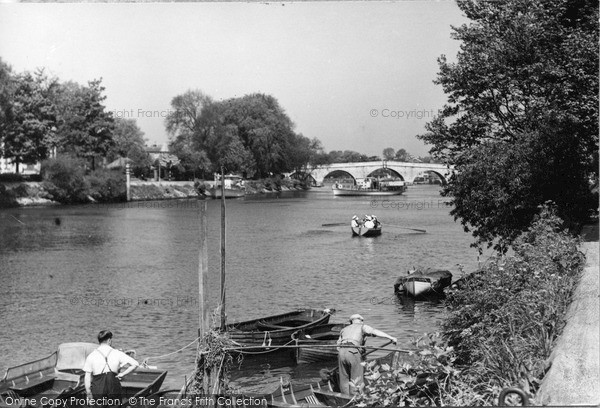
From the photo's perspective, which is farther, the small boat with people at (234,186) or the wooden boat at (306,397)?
the small boat with people at (234,186)

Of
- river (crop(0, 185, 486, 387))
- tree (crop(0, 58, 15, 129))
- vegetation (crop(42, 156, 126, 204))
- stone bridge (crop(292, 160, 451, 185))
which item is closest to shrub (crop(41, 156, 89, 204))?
vegetation (crop(42, 156, 126, 204))

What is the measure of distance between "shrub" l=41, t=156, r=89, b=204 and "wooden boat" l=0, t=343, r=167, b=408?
60587 mm

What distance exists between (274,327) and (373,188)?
82.9m

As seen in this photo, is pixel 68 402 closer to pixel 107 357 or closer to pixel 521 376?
pixel 107 357

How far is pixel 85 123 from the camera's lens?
81.4 metres

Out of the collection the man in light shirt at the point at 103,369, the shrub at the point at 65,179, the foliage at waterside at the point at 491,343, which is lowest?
the man in light shirt at the point at 103,369

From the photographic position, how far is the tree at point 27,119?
220 ft

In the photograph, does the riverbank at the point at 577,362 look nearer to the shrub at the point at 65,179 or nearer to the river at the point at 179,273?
the river at the point at 179,273

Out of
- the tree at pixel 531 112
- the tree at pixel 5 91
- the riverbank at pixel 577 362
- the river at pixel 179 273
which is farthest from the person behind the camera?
the tree at pixel 5 91

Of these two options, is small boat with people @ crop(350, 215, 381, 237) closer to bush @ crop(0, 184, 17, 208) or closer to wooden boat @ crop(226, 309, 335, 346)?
wooden boat @ crop(226, 309, 335, 346)

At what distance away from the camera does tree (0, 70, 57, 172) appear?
2643 inches

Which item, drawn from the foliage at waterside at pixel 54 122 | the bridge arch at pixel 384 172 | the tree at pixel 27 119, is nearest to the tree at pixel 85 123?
the foliage at waterside at pixel 54 122

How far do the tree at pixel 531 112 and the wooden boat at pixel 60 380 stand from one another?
12.5 meters

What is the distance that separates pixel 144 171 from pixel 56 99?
20430mm
